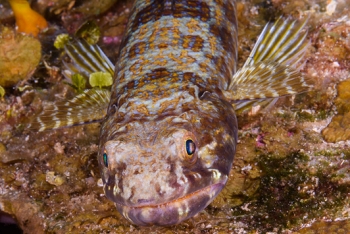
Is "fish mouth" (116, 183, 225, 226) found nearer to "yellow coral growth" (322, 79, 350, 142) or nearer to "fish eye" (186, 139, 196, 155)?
"fish eye" (186, 139, 196, 155)

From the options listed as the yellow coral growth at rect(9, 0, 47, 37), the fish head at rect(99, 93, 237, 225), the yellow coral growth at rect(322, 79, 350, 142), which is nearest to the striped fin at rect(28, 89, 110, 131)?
the fish head at rect(99, 93, 237, 225)

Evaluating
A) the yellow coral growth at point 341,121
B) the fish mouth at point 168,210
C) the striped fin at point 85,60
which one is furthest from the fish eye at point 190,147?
the striped fin at point 85,60

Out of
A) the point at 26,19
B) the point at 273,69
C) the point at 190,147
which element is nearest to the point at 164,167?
the point at 190,147

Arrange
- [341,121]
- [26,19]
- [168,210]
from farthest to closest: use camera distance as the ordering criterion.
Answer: [26,19] → [341,121] → [168,210]

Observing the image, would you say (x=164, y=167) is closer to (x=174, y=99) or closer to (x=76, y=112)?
(x=174, y=99)

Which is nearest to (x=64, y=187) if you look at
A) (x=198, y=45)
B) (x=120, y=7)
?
(x=198, y=45)

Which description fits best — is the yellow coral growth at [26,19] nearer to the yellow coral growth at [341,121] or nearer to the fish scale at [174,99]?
the fish scale at [174,99]
